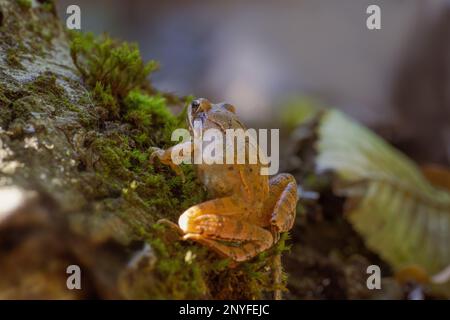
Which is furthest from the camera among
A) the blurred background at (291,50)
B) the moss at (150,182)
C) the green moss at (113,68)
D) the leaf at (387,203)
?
the blurred background at (291,50)

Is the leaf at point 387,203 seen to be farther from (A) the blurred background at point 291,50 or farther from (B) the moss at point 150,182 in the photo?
→ (A) the blurred background at point 291,50

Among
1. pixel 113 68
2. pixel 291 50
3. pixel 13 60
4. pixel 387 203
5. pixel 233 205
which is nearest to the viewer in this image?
pixel 233 205

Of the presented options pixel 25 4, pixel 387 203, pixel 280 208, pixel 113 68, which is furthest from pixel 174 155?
pixel 387 203

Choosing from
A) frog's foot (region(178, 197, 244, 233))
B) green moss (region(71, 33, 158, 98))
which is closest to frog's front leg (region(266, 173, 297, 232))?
frog's foot (region(178, 197, 244, 233))

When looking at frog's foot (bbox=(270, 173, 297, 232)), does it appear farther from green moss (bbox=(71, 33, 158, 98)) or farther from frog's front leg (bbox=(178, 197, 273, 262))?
green moss (bbox=(71, 33, 158, 98))

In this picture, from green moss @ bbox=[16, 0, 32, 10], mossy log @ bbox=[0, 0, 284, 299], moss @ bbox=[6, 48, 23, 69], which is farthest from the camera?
green moss @ bbox=[16, 0, 32, 10]

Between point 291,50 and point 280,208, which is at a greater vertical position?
point 291,50

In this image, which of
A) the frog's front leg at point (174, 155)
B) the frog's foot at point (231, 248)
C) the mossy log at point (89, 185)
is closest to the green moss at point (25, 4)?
the mossy log at point (89, 185)

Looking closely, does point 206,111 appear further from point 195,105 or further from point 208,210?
point 208,210
